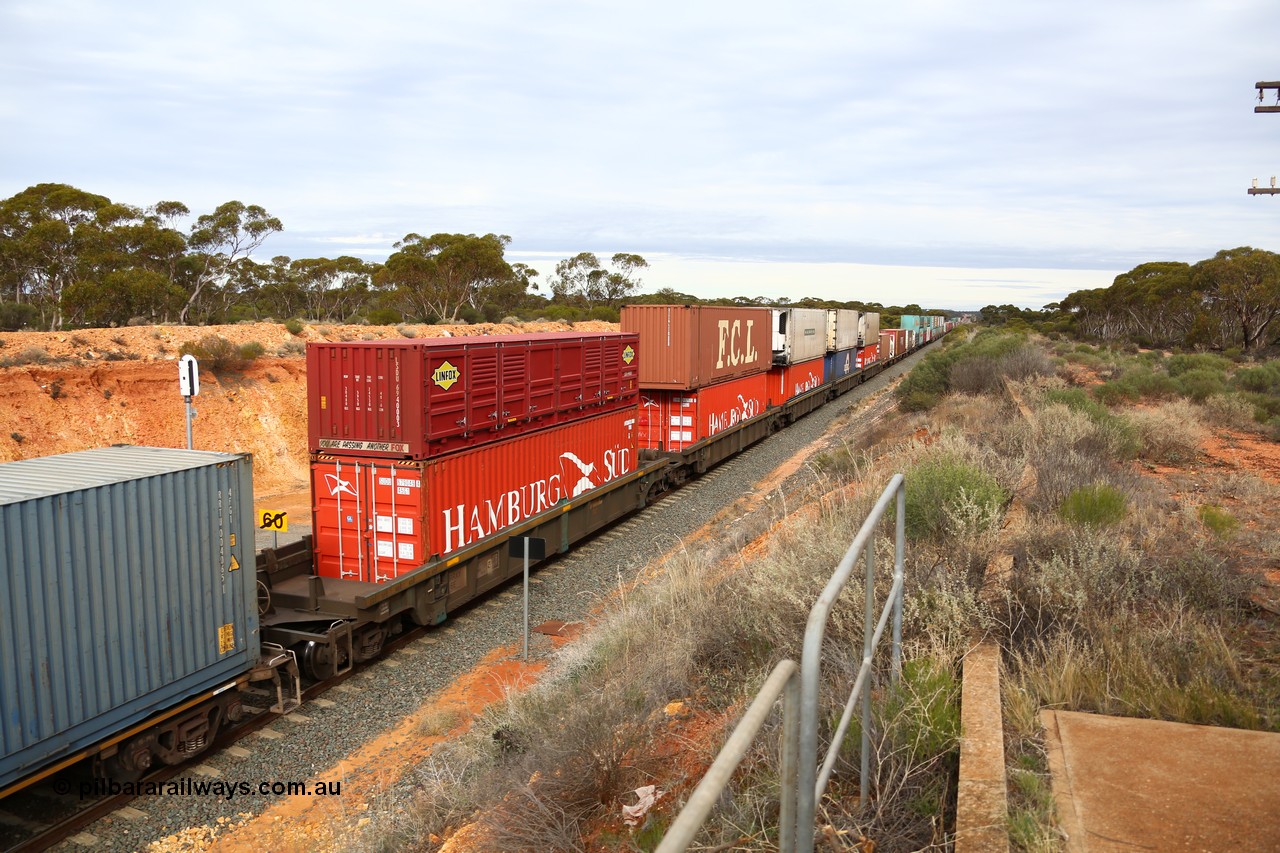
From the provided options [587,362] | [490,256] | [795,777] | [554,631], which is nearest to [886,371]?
[490,256]

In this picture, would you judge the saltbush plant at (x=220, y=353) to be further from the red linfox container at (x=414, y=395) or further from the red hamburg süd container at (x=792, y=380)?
the red linfox container at (x=414, y=395)

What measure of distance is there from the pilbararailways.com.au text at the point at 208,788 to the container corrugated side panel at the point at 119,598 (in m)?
0.65

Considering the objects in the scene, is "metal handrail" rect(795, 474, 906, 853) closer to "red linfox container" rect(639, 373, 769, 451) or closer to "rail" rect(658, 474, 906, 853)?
"rail" rect(658, 474, 906, 853)

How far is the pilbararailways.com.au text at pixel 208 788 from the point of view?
7020mm

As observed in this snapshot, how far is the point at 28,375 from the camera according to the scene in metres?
21.2

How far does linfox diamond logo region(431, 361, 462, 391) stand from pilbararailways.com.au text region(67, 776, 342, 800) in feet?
15.5

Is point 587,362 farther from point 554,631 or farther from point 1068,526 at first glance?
point 1068,526

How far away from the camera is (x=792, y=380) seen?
2881 centimetres

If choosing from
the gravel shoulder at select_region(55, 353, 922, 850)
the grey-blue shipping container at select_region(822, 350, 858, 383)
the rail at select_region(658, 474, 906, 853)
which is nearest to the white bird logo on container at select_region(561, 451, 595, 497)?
the gravel shoulder at select_region(55, 353, 922, 850)

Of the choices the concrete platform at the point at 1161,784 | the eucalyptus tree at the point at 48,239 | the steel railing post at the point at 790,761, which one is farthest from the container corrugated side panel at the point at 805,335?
the eucalyptus tree at the point at 48,239

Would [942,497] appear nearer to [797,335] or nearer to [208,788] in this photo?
[208,788]

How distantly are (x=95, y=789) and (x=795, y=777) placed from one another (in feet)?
23.7

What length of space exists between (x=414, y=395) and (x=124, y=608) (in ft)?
13.0

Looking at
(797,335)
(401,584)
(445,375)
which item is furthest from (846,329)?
(401,584)
